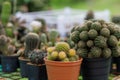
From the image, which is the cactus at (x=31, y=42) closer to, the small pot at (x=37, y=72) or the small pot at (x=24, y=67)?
the small pot at (x=24, y=67)

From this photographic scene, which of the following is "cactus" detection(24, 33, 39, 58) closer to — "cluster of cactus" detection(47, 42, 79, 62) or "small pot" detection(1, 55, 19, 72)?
"small pot" detection(1, 55, 19, 72)

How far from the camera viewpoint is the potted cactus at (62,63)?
286 cm

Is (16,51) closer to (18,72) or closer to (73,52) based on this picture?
(18,72)

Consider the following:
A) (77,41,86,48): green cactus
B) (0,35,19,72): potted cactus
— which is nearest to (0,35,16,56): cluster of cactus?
(0,35,19,72): potted cactus

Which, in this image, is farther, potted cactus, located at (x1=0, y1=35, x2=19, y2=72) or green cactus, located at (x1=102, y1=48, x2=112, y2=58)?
potted cactus, located at (x1=0, y1=35, x2=19, y2=72)

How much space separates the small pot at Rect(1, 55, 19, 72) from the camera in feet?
11.5

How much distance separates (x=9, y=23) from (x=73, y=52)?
77.3 inches

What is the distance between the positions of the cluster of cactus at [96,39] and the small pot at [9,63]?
0.71 meters

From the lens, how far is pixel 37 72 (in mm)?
3066

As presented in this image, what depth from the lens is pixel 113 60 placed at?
3492 millimetres

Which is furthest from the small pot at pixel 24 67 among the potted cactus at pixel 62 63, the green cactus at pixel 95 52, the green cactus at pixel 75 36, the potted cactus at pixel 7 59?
the green cactus at pixel 95 52

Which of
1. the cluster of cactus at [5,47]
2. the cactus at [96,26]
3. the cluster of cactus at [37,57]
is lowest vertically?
the cluster of cactus at [37,57]

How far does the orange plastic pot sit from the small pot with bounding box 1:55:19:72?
0.66 m

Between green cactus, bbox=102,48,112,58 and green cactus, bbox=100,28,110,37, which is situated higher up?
green cactus, bbox=100,28,110,37
